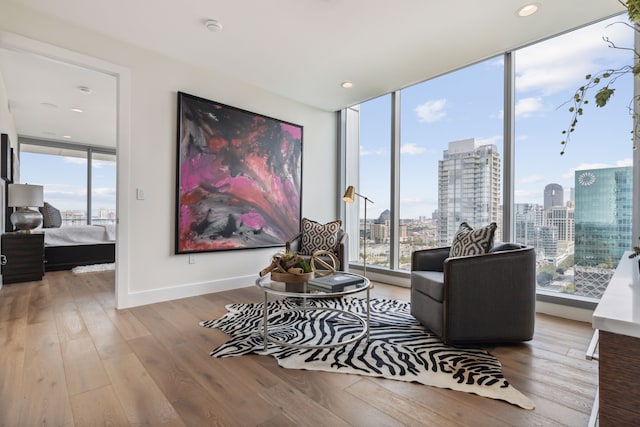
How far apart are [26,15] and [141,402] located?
3.18 m

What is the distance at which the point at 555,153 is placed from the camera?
10.2ft

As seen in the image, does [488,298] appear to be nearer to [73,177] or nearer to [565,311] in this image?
[565,311]

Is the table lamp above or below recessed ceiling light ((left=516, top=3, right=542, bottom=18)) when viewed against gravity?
below

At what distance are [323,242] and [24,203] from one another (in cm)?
424

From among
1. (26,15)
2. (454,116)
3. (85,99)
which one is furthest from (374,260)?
(85,99)

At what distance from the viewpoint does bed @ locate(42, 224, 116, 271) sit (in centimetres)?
515

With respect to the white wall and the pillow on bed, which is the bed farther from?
the white wall

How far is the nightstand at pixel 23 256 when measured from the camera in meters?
4.18

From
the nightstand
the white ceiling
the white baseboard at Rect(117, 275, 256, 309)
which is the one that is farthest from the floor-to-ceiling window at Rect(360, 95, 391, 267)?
the nightstand

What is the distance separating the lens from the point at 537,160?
3.21 meters

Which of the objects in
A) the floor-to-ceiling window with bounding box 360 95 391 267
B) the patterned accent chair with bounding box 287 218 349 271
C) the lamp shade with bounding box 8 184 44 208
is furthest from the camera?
the floor-to-ceiling window with bounding box 360 95 391 267

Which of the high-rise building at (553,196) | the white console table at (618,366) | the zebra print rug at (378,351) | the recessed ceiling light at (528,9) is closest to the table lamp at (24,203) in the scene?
the zebra print rug at (378,351)

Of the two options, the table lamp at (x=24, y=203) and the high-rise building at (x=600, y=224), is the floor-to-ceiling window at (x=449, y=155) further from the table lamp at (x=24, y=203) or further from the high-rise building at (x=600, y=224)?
the table lamp at (x=24, y=203)

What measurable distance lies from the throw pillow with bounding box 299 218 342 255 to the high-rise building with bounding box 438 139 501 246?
132cm
